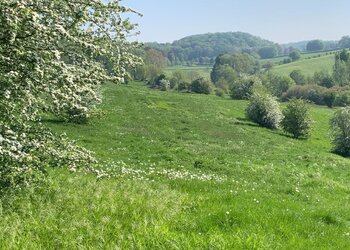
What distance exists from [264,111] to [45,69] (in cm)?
5313

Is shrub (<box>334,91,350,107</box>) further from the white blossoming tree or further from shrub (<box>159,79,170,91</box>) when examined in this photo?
the white blossoming tree

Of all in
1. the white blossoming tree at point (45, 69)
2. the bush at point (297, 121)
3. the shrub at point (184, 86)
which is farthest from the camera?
the shrub at point (184, 86)

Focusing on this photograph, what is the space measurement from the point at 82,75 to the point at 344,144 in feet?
139

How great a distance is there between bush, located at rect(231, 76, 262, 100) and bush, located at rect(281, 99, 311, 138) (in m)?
41.0

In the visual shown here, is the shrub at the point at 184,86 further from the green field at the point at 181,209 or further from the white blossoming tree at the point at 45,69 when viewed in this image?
the white blossoming tree at the point at 45,69

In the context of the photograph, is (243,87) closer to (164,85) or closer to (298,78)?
(164,85)

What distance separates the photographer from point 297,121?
2153 inches

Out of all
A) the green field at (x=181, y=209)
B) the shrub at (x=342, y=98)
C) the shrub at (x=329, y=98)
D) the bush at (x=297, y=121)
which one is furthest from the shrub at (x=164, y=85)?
the green field at (x=181, y=209)

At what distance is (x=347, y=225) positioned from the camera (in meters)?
12.8

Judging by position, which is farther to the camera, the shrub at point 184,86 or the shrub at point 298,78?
the shrub at point 298,78

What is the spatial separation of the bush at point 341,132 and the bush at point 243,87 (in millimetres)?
47500

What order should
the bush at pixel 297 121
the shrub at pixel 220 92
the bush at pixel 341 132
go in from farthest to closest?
the shrub at pixel 220 92, the bush at pixel 297 121, the bush at pixel 341 132

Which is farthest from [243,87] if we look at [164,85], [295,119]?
[295,119]

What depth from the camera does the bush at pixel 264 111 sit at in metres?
59.3
